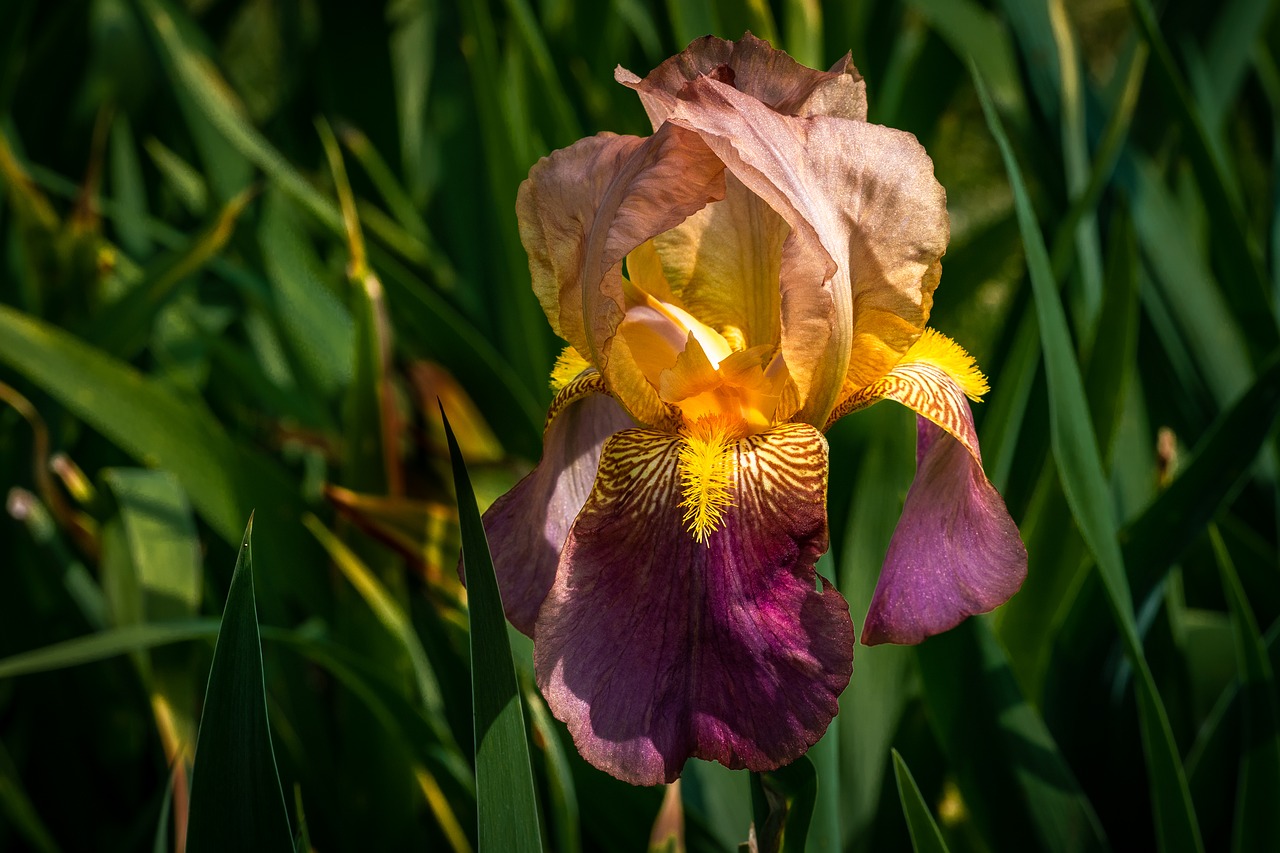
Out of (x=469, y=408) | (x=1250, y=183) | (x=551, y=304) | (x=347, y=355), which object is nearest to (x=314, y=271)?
(x=347, y=355)

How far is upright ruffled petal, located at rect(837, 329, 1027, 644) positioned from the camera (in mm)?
672

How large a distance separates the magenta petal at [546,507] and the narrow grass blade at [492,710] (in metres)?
0.10

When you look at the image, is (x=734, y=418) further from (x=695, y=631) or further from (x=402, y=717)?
(x=402, y=717)

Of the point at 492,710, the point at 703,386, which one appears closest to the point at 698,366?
the point at 703,386

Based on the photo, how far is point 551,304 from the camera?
733mm

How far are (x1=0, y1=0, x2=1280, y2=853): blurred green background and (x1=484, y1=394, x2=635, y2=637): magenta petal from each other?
7.5 inches

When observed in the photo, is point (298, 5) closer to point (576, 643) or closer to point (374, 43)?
point (374, 43)

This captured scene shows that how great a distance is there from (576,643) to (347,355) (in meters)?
1.14

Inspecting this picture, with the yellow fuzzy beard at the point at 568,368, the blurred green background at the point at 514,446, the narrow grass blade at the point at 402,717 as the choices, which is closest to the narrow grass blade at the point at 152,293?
the blurred green background at the point at 514,446

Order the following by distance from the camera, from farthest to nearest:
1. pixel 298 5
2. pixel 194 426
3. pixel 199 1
A: pixel 199 1
pixel 298 5
pixel 194 426

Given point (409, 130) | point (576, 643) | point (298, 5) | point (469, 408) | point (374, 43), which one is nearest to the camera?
point (576, 643)

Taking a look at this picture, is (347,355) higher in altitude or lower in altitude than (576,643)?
lower

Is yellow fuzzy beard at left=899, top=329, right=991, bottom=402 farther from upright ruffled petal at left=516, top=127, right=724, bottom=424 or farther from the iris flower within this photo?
upright ruffled petal at left=516, top=127, right=724, bottom=424

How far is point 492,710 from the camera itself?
0.63 m
